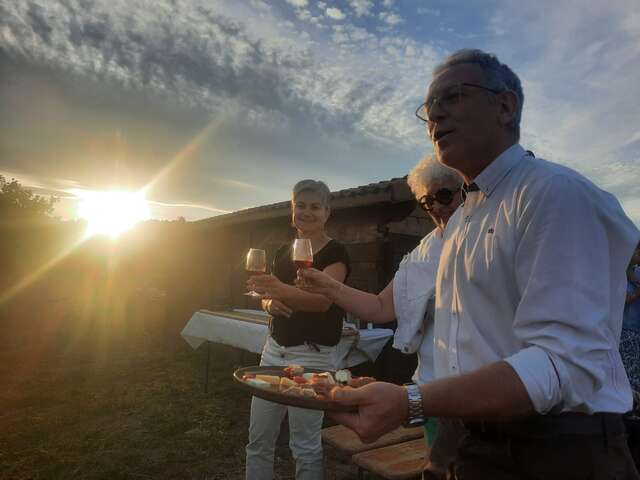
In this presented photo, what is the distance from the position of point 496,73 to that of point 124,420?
6.75m

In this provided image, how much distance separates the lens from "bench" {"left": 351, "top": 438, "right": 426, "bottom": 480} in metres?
2.76

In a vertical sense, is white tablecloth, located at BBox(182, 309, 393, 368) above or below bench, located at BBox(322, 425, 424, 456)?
above

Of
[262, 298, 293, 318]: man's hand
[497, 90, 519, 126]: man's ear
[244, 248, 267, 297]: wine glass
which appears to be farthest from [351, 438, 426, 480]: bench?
[497, 90, 519, 126]: man's ear

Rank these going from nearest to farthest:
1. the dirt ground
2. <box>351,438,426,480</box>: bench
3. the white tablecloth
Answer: <box>351,438,426,480</box>: bench → the dirt ground → the white tablecloth

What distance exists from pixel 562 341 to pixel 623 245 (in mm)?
318

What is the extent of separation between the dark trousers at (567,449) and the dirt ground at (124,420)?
4.08 metres

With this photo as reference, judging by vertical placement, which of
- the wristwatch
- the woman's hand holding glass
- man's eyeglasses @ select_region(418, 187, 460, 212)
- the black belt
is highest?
man's eyeglasses @ select_region(418, 187, 460, 212)

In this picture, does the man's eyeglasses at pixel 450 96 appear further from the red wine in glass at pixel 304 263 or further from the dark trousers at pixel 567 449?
the red wine in glass at pixel 304 263

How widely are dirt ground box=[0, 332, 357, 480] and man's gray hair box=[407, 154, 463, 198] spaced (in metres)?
3.76

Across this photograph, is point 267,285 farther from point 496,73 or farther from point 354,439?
point 496,73

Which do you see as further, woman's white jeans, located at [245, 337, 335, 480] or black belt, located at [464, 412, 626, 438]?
woman's white jeans, located at [245, 337, 335, 480]

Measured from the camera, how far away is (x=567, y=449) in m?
1.10

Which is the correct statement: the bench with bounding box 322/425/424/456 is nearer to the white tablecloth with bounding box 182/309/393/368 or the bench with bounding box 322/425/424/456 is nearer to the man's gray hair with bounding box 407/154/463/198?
the white tablecloth with bounding box 182/309/393/368

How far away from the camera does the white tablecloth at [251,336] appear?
17.8ft
